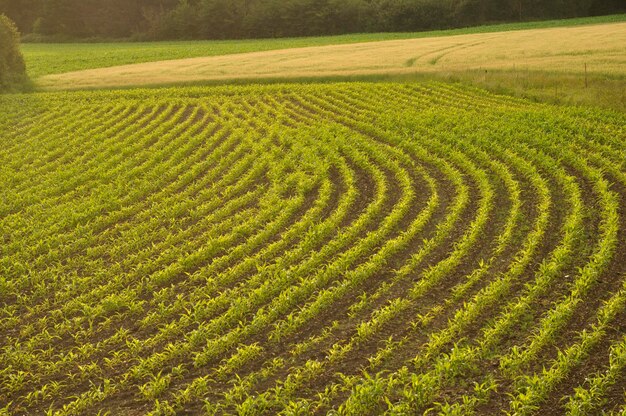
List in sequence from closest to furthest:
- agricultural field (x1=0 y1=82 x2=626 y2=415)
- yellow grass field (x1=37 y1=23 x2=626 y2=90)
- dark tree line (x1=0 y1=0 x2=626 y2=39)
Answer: agricultural field (x1=0 y1=82 x2=626 y2=415)
yellow grass field (x1=37 y1=23 x2=626 y2=90)
dark tree line (x1=0 y1=0 x2=626 y2=39)

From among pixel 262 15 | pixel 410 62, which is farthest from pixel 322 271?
pixel 262 15

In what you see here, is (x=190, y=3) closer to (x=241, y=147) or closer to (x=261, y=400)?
(x=241, y=147)

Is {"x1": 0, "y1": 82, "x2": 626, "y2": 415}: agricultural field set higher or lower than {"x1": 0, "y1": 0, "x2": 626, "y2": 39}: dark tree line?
lower

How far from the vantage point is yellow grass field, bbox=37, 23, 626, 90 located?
31.4m

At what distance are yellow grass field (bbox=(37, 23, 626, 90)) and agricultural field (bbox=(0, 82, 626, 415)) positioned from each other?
11.9 m

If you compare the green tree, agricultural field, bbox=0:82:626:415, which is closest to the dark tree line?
the green tree

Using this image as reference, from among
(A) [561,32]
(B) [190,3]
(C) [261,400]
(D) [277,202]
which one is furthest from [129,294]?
(B) [190,3]

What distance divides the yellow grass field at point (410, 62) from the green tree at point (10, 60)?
1478 mm

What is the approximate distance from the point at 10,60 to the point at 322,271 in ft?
108

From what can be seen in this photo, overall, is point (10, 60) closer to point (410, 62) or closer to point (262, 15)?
point (410, 62)

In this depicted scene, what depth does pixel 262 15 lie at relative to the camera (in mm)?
78125

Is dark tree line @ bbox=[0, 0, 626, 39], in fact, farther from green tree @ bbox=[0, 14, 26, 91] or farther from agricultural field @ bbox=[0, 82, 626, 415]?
agricultural field @ bbox=[0, 82, 626, 415]

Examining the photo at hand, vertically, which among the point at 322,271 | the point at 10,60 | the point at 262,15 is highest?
the point at 262,15

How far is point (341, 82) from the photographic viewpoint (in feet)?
103
